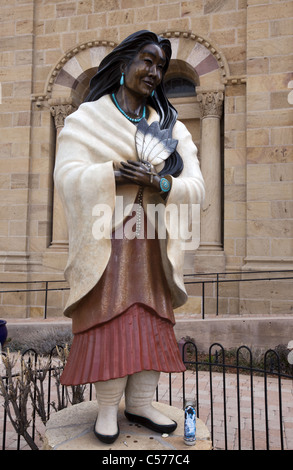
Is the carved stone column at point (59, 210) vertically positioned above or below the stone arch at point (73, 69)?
below

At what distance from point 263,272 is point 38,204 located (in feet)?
19.0

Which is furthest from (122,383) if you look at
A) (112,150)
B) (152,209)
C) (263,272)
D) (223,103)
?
(223,103)

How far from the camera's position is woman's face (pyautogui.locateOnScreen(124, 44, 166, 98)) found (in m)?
2.79

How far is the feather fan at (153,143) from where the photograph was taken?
8.98 feet

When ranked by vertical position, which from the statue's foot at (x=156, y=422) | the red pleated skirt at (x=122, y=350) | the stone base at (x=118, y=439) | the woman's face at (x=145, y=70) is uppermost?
the woman's face at (x=145, y=70)

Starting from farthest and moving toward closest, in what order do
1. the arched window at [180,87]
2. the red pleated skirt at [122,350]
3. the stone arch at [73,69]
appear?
the arched window at [180,87] < the stone arch at [73,69] < the red pleated skirt at [122,350]

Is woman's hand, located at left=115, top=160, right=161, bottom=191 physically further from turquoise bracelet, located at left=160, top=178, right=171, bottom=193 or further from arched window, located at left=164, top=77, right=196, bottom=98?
arched window, located at left=164, top=77, right=196, bottom=98

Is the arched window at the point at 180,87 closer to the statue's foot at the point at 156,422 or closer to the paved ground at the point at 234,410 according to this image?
the paved ground at the point at 234,410

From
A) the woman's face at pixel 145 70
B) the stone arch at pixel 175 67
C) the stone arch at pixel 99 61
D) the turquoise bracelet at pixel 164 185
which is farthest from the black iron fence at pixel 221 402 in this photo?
the stone arch at pixel 99 61

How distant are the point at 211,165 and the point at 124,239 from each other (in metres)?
7.12

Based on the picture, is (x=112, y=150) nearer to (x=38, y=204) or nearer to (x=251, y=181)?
(x=251, y=181)

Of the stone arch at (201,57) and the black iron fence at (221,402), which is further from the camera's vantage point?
the stone arch at (201,57)

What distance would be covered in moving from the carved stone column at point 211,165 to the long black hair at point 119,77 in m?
6.31

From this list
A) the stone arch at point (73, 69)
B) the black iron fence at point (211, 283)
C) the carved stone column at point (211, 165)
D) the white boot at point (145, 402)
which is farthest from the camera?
the stone arch at point (73, 69)
